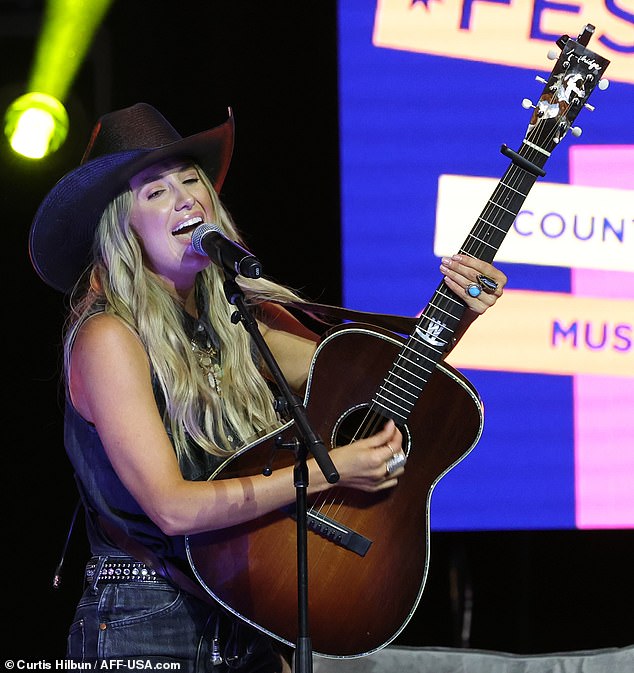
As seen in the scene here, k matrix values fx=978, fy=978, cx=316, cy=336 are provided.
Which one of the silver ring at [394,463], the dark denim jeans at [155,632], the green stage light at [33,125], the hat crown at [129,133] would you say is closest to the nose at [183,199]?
the hat crown at [129,133]

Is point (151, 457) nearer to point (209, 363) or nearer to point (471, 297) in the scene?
point (209, 363)

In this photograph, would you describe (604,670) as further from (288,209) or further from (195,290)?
(288,209)

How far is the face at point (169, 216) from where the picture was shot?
2309 millimetres

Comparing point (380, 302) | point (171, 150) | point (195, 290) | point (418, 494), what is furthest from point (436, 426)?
point (380, 302)

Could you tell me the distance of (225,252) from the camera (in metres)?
1.90

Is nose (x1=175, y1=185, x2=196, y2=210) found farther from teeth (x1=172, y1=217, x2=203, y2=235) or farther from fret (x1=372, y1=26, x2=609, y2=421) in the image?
fret (x1=372, y1=26, x2=609, y2=421)

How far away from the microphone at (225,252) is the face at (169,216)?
0.25 meters

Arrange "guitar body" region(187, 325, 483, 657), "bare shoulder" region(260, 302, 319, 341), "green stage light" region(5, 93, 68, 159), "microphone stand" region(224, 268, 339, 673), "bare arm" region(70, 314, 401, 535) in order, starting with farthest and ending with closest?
1. "green stage light" region(5, 93, 68, 159)
2. "bare shoulder" region(260, 302, 319, 341)
3. "guitar body" region(187, 325, 483, 657)
4. "bare arm" region(70, 314, 401, 535)
5. "microphone stand" region(224, 268, 339, 673)

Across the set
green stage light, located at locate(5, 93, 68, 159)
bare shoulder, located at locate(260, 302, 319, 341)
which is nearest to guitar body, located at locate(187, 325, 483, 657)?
bare shoulder, located at locate(260, 302, 319, 341)

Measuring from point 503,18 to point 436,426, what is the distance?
6.53 feet

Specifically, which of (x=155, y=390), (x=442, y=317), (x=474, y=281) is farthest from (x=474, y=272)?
(x=155, y=390)

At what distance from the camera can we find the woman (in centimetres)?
206

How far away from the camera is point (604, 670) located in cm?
279

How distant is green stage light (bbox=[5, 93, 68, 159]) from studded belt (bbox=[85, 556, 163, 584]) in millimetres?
1928
